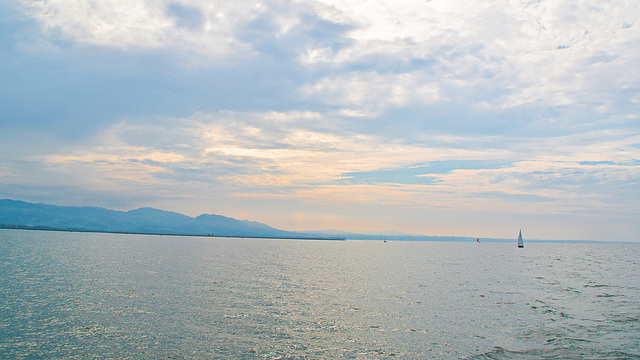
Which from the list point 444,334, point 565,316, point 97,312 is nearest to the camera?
point 444,334

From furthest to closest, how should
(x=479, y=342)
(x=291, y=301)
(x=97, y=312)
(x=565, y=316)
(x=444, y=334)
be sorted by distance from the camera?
(x=291, y=301), (x=565, y=316), (x=97, y=312), (x=444, y=334), (x=479, y=342)

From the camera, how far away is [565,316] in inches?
1556

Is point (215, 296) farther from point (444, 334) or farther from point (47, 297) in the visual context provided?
point (444, 334)

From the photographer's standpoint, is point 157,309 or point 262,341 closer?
point 262,341

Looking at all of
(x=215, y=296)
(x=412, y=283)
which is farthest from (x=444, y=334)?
(x=412, y=283)

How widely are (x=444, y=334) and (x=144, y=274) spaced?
52155 mm

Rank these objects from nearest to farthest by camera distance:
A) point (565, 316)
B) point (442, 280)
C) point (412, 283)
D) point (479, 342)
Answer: point (479, 342), point (565, 316), point (412, 283), point (442, 280)

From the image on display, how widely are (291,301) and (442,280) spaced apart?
3630 cm

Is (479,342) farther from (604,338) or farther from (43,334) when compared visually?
(43,334)

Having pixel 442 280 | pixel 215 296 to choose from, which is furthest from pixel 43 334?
pixel 442 280

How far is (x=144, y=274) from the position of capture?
216 ft

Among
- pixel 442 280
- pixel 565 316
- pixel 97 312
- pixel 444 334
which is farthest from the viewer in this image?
pixel 442 280

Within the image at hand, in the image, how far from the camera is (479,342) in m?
29.5

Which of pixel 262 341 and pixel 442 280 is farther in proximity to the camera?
pixel 442 280
